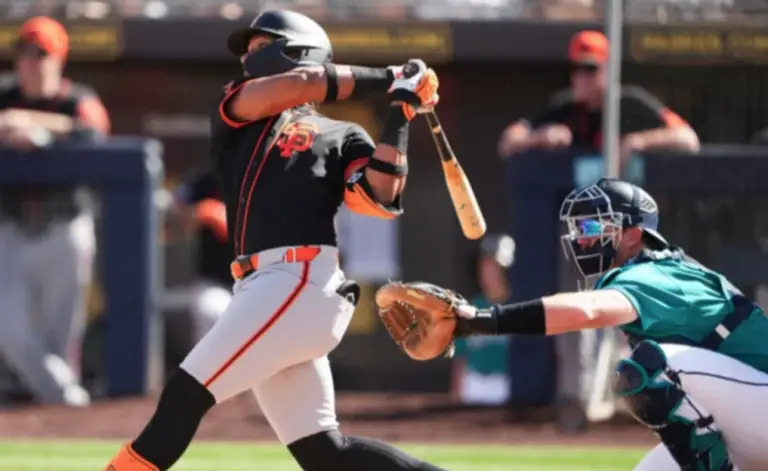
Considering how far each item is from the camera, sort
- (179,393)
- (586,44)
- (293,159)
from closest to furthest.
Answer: (179,393) < (293,159) < (586,44)

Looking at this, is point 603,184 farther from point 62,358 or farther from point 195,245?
point 195,245

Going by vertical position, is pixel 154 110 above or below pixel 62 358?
above

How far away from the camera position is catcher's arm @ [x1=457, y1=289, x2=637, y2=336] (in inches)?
163

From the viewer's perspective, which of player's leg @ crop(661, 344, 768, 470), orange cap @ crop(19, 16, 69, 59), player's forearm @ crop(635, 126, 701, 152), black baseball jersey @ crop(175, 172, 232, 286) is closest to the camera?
player's leg @ crop(661, 344, 768, 470)

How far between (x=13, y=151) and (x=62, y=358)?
1.24 m

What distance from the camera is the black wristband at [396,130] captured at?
15.5 feet

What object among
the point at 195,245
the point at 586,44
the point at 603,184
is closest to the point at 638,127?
the point at 586,44

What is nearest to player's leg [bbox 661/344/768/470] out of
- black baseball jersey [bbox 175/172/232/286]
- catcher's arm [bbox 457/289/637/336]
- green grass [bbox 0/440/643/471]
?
catcher's arm [bbox 457/289/637/336]

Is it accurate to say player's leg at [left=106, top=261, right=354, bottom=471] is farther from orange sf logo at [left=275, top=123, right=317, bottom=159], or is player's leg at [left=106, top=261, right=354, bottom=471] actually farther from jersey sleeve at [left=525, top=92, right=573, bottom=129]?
jersey sleeve at [left=525, top=92, right=573, bottom=129]

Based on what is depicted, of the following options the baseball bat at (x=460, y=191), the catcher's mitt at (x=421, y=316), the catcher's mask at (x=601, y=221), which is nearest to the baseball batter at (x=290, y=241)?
the baseball bat at (x=460, y=191)

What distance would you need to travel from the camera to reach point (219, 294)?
9422 millimetres

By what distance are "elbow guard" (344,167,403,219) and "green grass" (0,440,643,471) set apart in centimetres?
219

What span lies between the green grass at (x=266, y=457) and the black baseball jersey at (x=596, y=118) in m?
1.98

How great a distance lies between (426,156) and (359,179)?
6276 millimetres
